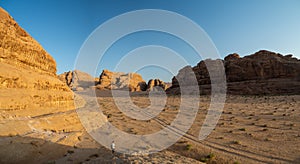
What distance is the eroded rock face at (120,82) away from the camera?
11280 centimetres

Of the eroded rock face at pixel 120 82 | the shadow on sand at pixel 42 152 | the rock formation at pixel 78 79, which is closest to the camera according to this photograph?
the shadow on sand at pixel 42 152

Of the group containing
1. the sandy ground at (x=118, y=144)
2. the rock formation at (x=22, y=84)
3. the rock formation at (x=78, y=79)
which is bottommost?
the sandy ground at (x=118, y=144)

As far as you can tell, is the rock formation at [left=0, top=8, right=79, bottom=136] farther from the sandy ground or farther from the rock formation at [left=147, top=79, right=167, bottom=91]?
the rock formation at [left=147, top=79, right=167, bottom=91]

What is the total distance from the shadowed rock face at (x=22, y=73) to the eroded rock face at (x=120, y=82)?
96.6 meters

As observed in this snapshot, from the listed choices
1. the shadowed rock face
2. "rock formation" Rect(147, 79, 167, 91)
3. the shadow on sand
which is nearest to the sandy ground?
the shadow on sand

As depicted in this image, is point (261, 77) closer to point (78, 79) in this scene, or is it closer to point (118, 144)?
point (118, 144)

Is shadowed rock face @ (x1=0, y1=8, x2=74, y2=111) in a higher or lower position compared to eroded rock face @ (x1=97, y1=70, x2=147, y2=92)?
lower

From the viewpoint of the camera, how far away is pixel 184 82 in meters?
81.5

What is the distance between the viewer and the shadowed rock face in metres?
9.33

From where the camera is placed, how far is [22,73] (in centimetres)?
1066

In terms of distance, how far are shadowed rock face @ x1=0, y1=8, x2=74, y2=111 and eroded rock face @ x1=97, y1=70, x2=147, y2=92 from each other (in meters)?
96.6

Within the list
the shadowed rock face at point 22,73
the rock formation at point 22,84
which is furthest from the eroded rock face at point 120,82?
the rock formation at point 22,84

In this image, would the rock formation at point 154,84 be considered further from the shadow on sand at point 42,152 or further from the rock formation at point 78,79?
the shadow on sand at point 42,152

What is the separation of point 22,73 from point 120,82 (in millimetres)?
112018
